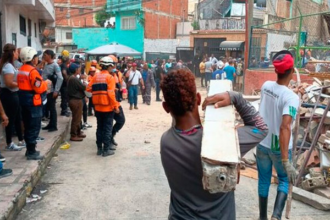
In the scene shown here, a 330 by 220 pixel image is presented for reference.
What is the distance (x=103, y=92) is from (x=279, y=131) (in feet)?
11.8

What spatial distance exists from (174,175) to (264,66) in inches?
418

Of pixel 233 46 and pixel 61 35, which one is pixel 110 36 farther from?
pixel 61 35

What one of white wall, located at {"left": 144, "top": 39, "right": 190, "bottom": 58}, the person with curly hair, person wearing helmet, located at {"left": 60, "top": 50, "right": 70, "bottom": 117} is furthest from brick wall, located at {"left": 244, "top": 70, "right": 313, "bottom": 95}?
white wall, located at {"left": 144, "top": 39, "right": 190, "bottom": 58}

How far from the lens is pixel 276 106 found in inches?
145

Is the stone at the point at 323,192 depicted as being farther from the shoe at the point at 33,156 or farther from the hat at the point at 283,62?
the shoe at the point at 33,156

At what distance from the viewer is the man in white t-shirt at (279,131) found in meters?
3.51

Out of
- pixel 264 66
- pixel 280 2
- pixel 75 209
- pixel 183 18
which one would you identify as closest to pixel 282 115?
pixel 75 209

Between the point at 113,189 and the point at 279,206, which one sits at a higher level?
the point at 279,206

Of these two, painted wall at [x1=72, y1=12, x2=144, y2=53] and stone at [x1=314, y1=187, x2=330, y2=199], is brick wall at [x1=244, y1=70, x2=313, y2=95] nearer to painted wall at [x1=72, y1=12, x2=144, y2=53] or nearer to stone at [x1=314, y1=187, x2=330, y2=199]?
stone at [x1=314, y1=187, x2=330, y2=199]

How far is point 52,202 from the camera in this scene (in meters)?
4.65

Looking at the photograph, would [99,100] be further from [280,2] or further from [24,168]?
[280,2]

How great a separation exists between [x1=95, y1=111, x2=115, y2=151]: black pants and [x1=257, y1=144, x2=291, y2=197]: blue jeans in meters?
3.38

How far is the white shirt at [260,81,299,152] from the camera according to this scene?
352 centimetres

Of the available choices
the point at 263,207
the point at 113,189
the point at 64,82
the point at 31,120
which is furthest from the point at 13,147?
the point at 263,207
